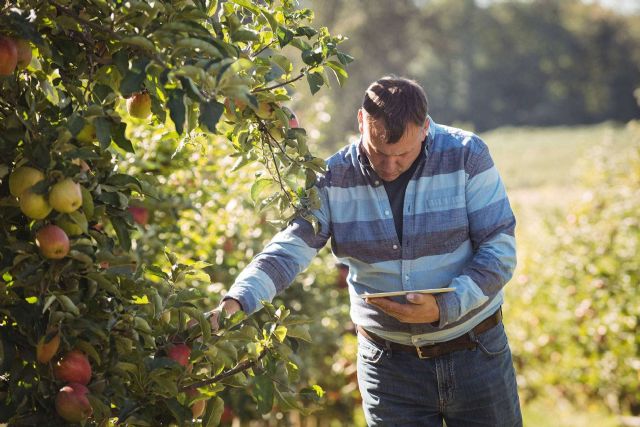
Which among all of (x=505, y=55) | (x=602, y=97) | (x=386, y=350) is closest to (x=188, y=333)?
(x=386, y=350)

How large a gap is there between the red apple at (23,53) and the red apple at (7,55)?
2cm

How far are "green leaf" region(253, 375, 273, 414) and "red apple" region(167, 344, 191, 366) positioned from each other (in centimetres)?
15

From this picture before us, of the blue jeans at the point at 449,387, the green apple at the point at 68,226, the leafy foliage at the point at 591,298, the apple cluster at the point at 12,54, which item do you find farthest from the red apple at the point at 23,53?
the leafy foliage at the point at 591,298

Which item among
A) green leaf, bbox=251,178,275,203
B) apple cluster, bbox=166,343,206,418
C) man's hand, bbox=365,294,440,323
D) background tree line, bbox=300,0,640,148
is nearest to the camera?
apple cluster, bbox=166,343,206,418

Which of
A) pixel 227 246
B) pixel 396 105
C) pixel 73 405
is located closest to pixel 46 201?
pixel 73 405

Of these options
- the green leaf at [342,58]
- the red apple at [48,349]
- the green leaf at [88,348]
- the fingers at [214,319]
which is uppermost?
the green leaf at [342,58]

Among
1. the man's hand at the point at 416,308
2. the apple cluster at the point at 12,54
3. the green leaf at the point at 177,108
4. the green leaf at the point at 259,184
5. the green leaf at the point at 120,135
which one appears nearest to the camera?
the green leaf at the point at 177,108

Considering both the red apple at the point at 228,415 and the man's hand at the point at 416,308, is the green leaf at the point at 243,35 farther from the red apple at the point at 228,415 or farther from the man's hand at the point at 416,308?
the red apple at the point at 228,415

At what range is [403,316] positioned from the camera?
6.91 feet

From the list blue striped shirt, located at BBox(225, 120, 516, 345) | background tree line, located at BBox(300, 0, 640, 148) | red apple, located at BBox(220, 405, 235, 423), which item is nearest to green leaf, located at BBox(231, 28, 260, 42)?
blue striped shirt, located at BBox(225, 120, 516, 345)

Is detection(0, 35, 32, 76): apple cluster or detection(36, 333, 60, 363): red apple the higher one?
detection(0, 35, 32, 76): apple cluster

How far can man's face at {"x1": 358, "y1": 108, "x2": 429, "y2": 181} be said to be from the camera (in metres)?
2.21

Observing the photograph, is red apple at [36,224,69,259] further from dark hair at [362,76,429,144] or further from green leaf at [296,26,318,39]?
dark hair at [362,76,429,144]

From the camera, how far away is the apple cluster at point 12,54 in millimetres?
1477
